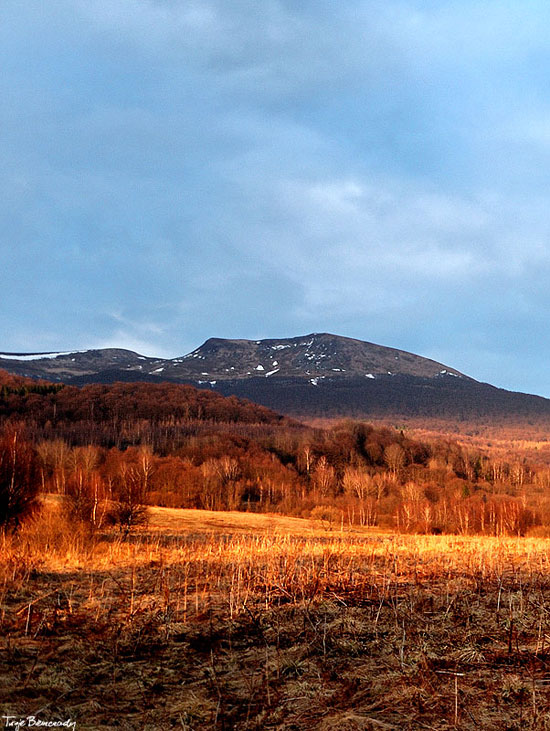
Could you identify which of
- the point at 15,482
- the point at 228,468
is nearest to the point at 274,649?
the point at 15,482

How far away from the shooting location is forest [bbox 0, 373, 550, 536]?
22891 mm

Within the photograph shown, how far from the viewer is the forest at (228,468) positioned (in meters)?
22.9


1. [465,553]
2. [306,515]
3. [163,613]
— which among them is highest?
[163,613]

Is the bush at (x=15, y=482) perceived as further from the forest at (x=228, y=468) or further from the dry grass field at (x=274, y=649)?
the dry grass field at (x=274, y=649)

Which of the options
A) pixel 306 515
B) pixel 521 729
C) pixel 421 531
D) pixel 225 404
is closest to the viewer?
pixel 521 729

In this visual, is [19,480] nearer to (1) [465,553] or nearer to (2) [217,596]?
(2) [217,596]

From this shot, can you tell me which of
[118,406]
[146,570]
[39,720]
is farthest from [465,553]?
[118,406]

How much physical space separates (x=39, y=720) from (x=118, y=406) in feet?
448

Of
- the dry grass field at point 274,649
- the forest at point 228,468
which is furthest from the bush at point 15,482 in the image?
the dry grass field at point 274,649

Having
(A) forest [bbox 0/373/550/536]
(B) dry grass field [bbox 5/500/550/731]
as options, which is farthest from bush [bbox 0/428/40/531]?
(B) dry grass field [bbox 5/500/550/731]

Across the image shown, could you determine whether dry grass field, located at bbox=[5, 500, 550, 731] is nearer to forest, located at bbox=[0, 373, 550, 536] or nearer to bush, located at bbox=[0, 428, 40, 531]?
bush, located at bbox=[0, 428, 40, 531]

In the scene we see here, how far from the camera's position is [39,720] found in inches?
194

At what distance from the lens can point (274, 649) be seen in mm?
7145

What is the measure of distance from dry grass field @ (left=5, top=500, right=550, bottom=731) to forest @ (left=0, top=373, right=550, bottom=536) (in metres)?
9.83
